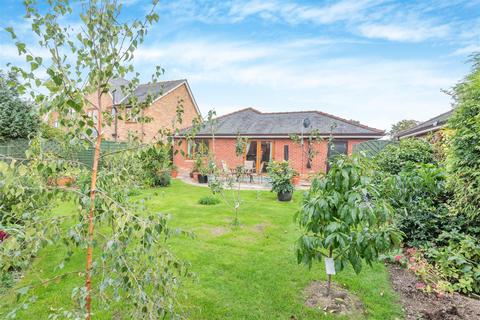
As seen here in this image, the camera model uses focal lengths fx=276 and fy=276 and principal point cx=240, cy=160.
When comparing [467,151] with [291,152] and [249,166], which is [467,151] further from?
[249,166]

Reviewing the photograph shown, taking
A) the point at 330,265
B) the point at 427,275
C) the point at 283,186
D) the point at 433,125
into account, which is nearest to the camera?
the point at 330,265

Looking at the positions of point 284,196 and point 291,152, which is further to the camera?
point 291,152

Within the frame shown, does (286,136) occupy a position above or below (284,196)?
above

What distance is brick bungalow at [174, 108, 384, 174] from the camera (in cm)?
1628

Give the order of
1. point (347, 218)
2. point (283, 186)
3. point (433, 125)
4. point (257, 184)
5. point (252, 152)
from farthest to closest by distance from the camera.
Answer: point (252, 152) → point (257, 184) → point (283, 186) → point (433, 125) → point (347, 218)

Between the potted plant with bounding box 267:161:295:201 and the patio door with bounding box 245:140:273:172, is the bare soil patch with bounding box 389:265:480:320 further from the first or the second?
the patio door with bounding box 245:140:273:172

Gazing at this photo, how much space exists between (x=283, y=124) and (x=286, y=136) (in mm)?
1750

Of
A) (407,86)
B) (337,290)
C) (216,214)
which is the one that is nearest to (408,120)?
(407,86)

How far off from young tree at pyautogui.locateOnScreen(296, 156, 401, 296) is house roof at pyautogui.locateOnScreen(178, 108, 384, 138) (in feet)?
43.0

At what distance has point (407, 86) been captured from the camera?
43.0 ft

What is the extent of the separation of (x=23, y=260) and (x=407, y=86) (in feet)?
50.1

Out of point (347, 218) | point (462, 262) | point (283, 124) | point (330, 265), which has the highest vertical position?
point (283, 124)

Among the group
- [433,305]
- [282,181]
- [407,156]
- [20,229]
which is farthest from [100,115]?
[282,181]

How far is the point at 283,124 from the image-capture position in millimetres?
18984
